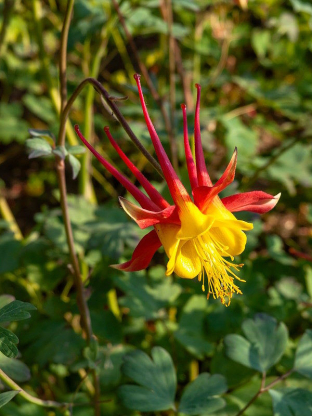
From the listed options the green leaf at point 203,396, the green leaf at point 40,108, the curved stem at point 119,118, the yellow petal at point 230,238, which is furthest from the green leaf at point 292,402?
the green leaf at point 40,108

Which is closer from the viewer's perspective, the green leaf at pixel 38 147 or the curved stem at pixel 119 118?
the curved stem at pixel 119 118

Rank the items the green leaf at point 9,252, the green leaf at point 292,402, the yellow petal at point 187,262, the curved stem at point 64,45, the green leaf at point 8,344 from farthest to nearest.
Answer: the green leaf at point 9,252 < the green leaf at point 292,402 < the curved stem at point 64,45 < the yellow petal at point 187,262 < the green leaf at point 8,344

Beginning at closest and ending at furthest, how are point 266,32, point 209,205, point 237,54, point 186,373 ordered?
point 209,205
point 186,373
point 266,32
point 237,54

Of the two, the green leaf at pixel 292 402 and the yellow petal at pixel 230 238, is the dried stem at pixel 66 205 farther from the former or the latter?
the green leaf at pixel 292 402

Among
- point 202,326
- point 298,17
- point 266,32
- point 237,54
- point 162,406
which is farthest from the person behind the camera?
point 237,54

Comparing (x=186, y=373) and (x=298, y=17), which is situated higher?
(x=298, y=17)

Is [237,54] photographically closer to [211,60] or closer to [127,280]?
[211,60]

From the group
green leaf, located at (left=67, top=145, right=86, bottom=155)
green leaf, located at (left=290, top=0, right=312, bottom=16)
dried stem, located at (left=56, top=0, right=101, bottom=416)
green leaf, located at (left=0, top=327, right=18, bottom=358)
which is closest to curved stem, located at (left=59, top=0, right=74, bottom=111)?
dried stem, located at (left=56, top=0, right=101, bottom=416)

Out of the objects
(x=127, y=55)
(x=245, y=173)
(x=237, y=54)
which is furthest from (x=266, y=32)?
(x=245, y=173)

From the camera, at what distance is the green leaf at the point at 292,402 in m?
1.46

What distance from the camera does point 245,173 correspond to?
268 cm

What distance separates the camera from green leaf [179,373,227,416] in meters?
1.47

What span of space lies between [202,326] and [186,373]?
1.03ft

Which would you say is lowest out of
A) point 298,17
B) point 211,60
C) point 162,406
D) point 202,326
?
point 202,326
